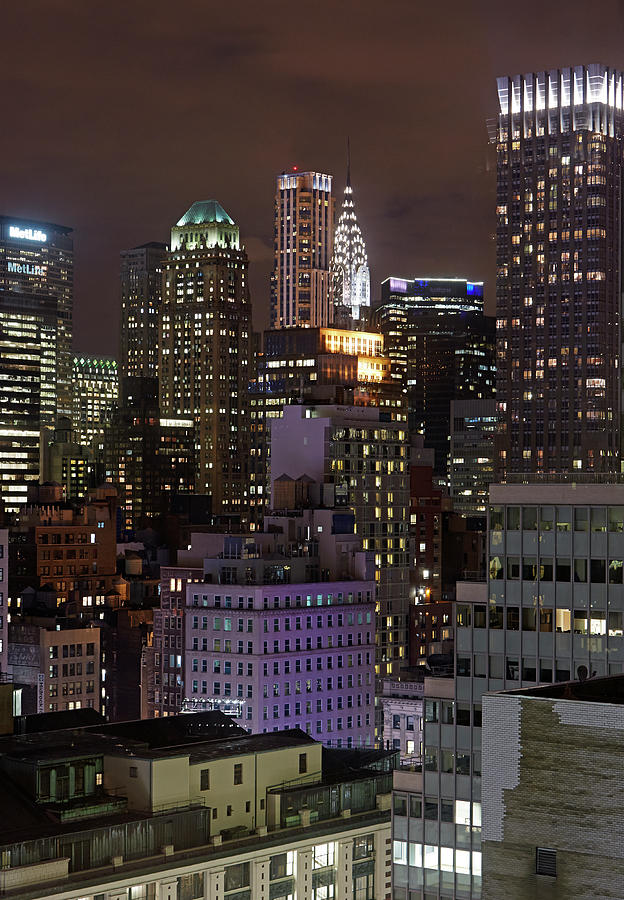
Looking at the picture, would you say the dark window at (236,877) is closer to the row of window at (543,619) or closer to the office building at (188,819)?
the office building at (188,819)

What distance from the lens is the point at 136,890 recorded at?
93812 millimetres

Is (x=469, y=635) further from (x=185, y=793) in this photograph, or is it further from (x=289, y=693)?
(x=289, y=693)

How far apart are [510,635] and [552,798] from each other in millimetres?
58811

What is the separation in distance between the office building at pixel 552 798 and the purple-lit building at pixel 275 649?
14799cm

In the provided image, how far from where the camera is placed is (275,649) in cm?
18575

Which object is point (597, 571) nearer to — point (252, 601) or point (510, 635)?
point (510, 635)

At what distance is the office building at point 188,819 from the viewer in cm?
9262

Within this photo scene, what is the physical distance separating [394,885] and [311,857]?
54.8 ft

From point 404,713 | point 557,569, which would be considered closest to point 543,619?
point 557,569

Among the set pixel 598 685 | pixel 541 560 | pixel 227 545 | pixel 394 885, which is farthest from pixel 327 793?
pixel 227 545

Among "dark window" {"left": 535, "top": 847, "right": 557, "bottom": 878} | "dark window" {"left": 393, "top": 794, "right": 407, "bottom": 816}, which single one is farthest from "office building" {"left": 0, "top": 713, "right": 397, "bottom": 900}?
"dark window" {"left": 535, "top": 847, "right": 557, "bottom": 878}

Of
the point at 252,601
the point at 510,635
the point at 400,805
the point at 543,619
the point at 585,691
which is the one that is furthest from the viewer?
the point at 252,601

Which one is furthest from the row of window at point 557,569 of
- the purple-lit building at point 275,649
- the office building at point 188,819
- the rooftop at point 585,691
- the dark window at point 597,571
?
the purple-lit building at point 275,649

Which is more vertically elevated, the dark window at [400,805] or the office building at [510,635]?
the office building at [510,635]
